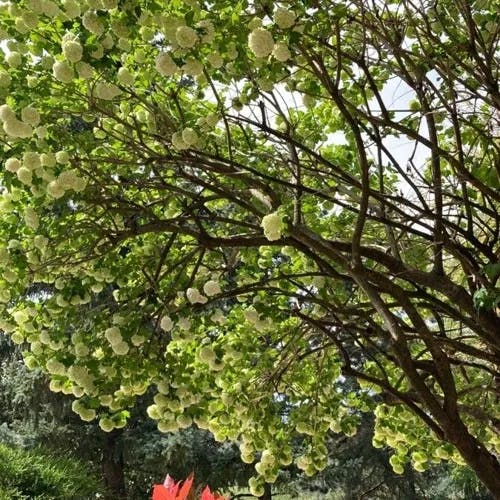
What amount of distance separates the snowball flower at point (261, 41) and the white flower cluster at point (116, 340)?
1648 mm

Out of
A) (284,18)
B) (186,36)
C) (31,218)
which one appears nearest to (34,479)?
(31,218)

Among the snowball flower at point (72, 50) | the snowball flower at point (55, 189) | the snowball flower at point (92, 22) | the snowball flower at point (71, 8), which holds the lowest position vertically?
the snowball flower at point (55, 189)

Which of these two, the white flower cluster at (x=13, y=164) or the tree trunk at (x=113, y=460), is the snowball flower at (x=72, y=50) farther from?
the tree trunk at (x=113, y=460)

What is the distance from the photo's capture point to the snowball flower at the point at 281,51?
2604mm

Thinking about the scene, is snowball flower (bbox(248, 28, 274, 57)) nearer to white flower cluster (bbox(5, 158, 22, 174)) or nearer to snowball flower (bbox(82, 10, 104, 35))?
snowball flower (bbox(82, 10, 104, 35))

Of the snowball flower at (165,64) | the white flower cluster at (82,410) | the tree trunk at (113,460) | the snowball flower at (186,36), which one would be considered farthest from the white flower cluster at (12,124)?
the tree trunk at (113,460)

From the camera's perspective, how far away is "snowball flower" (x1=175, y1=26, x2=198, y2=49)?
2.47 meters

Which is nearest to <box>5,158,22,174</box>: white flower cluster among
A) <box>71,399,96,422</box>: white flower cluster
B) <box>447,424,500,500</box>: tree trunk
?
<box>71,399,96,422</box>: white flower cluster

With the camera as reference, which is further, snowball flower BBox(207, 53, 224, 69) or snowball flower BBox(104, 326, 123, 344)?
snowball flower BBox(104, 326, 123, 344)

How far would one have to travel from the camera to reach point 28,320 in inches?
161

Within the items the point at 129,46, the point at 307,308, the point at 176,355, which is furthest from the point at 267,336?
the point at 129,46

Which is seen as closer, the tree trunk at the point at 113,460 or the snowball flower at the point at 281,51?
the snowball flower at the point at 281,51

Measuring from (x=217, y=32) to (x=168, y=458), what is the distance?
1037cm

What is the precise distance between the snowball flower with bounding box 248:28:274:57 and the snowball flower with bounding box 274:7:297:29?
0.06 meters
